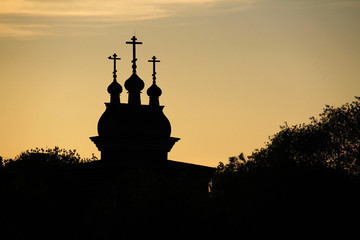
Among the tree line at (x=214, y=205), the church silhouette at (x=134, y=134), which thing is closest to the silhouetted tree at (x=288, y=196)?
the tree line at (x=214, y=205)

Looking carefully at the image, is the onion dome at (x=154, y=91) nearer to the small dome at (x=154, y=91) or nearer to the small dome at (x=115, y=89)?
the small dome at (x=154, y=91)

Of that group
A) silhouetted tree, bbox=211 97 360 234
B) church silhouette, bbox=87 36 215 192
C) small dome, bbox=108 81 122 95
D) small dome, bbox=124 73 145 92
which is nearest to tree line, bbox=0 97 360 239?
silhouetted tree, bbox=211 97 360 234

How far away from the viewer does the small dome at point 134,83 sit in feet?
253

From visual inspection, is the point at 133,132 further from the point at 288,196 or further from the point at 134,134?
the point at 288,196

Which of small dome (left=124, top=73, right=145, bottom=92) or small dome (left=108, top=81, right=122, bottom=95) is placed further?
small dome (left=108, top=81, right=122, bottom=95)

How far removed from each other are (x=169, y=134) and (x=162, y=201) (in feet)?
79.1

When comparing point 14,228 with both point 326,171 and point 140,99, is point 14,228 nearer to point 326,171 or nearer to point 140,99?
point 326,171

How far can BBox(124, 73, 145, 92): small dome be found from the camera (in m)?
77.1

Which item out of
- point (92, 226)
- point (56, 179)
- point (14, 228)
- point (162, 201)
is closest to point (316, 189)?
point (162, 201)

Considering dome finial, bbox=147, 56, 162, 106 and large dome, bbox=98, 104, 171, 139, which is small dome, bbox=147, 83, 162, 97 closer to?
dome finial, bbox=147, 56, 162, 106

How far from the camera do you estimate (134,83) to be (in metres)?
77.0

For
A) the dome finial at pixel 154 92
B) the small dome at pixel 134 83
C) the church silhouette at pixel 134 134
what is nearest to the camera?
the church silhouette at pixel 134 134

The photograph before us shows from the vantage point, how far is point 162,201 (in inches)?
2055

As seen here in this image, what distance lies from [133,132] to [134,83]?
4467 mm
